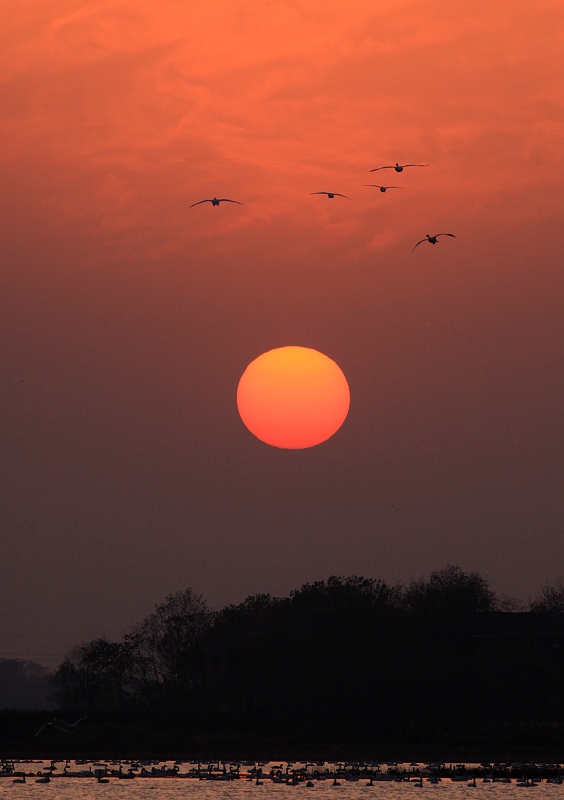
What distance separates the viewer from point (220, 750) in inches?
3654

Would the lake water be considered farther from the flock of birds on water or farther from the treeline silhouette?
the treeline silhouette

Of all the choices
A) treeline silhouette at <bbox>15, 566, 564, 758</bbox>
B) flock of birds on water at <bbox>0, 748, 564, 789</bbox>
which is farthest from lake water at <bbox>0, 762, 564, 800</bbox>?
treeline silhouette at <bbox>15, 566, 564, 758</bbox>

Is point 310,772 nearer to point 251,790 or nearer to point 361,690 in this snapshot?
point 251,790

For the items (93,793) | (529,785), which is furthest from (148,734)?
(529,785)

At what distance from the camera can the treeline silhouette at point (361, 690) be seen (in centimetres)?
9644

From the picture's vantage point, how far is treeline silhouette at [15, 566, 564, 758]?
96.4m

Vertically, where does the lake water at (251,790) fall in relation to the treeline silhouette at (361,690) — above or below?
below

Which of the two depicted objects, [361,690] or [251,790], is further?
[361,690]

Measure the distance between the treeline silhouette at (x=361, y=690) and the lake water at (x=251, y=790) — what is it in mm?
15888

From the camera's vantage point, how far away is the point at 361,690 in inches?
4166

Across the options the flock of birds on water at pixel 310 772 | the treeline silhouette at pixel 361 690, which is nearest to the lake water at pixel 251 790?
the flock of birds on water at pixel 310 772

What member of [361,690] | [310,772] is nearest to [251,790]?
[310,772]

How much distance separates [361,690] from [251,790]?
36030 mm

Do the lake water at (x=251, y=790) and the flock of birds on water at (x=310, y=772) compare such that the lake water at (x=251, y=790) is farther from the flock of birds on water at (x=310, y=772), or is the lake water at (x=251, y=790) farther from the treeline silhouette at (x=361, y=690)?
the treeline silhouette at (x=361, y=690)
